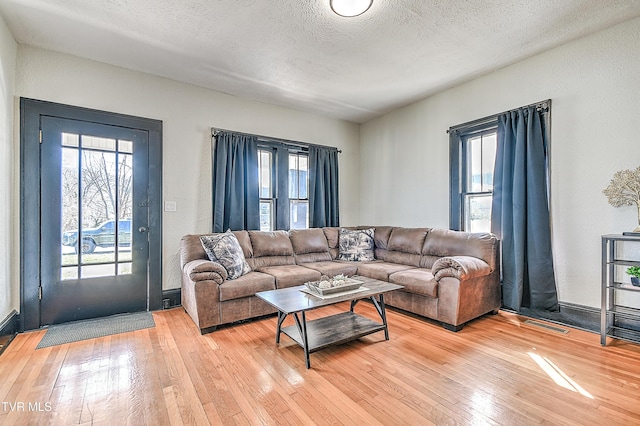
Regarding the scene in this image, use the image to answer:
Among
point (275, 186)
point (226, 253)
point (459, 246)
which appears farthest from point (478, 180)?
point (226, 253)

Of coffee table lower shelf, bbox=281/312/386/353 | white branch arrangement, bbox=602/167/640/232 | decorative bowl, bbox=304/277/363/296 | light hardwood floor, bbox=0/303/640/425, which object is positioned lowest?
light hardwood floor, bbox=0/303/640/425

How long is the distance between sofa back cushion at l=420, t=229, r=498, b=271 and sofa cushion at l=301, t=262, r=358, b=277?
905mm

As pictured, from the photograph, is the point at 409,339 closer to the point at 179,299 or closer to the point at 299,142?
the point at 179,299

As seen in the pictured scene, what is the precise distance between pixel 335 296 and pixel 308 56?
2484 millimetres

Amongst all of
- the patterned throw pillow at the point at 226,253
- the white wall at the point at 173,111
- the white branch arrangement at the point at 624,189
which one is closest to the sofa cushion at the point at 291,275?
the patterned throw pillow at the point at 226,253

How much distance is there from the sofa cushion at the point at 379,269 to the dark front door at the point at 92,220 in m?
2.65

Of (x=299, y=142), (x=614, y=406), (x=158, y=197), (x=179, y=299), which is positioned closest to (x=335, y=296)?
(x=614, y=406)

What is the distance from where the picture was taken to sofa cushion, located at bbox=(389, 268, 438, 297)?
305 centimetres

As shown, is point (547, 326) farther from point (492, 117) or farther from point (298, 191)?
point (298, 191)

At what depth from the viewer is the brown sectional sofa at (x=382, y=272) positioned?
2.93 metres

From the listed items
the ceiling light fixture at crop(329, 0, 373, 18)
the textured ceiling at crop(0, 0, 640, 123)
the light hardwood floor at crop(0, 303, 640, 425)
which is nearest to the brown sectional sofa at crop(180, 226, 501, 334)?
the light hardwood floor at crop(0, 303, 640, 425)

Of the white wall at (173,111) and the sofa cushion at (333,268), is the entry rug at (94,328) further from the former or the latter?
the sofa cushion at (333,268)

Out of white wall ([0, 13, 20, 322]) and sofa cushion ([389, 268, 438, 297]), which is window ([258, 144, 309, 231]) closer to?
sofa cushion ([389, 268, 438, 297])

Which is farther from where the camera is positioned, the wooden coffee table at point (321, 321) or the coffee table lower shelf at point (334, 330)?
the coffee table lower shelf at point (334, 330)
